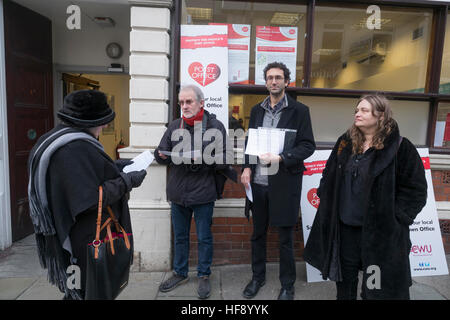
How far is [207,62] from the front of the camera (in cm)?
347

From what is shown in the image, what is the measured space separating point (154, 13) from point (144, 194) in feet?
6.68

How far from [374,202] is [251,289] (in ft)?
5.13

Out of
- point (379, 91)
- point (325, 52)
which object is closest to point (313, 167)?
point (379, 91)

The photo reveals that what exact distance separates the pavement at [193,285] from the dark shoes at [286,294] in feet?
0.40

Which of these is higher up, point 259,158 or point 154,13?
point 154,13

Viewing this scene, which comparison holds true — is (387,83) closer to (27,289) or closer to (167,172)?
(167,172)

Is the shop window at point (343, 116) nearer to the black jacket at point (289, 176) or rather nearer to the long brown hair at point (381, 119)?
the black jacket at point (289, 176)

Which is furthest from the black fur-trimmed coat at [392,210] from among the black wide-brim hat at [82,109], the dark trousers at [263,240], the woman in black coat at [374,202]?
the black wide-brim hat at [82,109]

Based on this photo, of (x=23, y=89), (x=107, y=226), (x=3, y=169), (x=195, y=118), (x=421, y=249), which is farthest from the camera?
(x=23, y=89)

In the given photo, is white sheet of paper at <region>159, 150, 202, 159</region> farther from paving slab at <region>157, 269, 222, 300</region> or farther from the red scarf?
paving slab at <region>157, 269, 222, 300</region>

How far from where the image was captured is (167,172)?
3.54 m

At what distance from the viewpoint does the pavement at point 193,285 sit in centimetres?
306

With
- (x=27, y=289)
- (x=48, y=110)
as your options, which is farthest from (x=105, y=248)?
(x=48, y=110)

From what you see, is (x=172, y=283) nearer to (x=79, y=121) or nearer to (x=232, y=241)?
(x=232, y=241)
